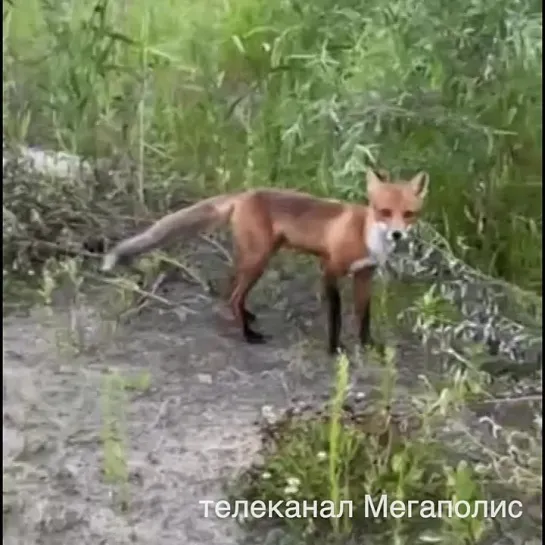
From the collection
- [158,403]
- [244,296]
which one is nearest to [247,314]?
[244,296]

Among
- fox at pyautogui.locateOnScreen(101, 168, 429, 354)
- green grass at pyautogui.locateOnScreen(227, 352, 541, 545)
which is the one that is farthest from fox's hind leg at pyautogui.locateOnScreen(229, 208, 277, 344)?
green grass at pyautogui.locateOnScreen(227, 352, 541, 545)

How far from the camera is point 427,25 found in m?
1.08

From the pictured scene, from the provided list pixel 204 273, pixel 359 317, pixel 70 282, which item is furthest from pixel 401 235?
pixel 70 282

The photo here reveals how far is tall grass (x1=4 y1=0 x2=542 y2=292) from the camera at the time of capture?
1078 millimetres

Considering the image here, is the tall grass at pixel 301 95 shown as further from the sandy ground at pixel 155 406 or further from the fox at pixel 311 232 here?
the sandy ground at pixel 155 406

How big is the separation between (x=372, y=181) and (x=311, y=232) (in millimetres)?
77

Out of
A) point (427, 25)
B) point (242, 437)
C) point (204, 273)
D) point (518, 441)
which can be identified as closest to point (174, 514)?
point (242, 437)

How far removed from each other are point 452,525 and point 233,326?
29 cm

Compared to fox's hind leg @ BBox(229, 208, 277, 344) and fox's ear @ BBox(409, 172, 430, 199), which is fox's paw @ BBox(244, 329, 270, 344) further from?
fox's ear @ BBox(409, 172, 430, 199)

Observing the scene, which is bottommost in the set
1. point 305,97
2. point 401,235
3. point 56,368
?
point 56,368

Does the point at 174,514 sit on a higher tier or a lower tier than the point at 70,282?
lower

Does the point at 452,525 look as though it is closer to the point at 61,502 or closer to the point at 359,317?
the point at 359,317

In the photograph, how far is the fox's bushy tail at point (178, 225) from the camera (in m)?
1.09

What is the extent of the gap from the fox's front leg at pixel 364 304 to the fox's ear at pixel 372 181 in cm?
8
